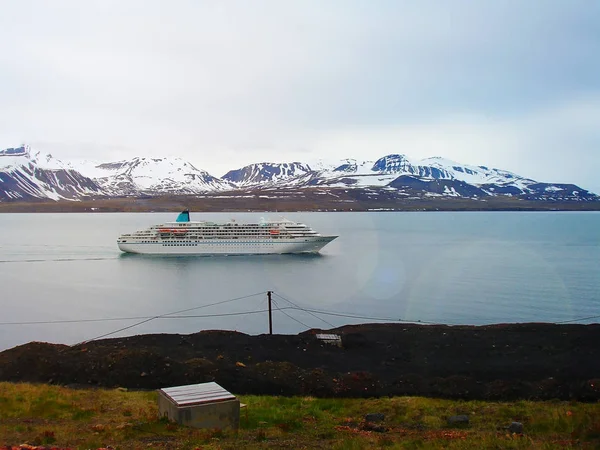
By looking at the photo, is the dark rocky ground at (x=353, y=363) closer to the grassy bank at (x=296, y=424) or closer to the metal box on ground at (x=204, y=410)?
the grassy bank at (x=296, y=424)

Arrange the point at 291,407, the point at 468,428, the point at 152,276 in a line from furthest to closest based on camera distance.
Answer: the point at 152,276 → the point at 291,407 → the point at 468,428

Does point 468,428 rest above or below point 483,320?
above

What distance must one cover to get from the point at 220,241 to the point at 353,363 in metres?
51.8

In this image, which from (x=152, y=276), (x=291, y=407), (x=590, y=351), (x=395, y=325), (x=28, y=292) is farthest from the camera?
(x=152, y=276)

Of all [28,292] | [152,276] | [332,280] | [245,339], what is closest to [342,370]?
[245,339]

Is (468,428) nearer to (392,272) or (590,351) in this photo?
(590,351)

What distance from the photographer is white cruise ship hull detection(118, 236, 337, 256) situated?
70562 mm

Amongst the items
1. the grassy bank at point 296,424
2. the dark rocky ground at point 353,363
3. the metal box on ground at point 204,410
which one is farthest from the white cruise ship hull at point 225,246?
the metal box on ground at point 204,410

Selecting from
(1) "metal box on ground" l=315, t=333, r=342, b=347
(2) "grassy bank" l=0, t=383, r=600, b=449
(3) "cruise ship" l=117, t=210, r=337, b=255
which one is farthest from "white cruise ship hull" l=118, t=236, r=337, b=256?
(2) "grassy bank" l=0, t=383, r=600, b=449

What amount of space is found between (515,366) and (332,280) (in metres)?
29.9

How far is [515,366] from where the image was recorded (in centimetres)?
2006

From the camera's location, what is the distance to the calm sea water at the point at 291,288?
32594 millimetres

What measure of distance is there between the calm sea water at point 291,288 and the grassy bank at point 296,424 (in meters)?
14.9

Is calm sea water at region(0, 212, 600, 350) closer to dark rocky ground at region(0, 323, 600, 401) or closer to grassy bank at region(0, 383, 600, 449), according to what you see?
dark rocky ground at region(0, 323, 600, 401)
